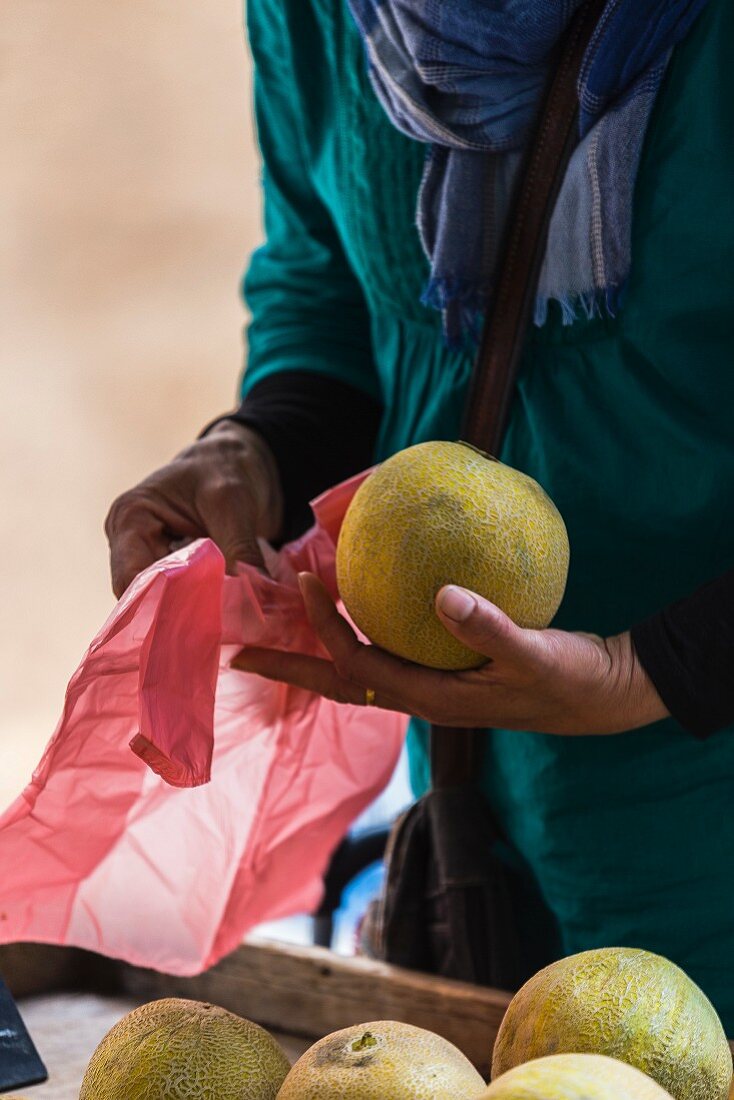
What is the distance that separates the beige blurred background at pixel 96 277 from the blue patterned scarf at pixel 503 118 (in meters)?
2.34

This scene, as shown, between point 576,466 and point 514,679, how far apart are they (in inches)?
8.8

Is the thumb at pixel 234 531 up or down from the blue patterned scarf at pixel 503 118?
down

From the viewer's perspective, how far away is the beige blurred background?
10.4ft

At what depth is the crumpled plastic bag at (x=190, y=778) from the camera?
816 millimetres

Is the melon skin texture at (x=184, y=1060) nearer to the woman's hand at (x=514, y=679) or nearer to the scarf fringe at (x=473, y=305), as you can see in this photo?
the woman's hand at (x=514, y=679)

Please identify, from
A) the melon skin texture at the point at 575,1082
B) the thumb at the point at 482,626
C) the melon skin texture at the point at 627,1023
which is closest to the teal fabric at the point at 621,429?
the thumb at the point at 482,626

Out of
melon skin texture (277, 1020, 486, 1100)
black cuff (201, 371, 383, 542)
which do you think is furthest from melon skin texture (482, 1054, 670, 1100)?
black cuff (201, 371, 383, 542)

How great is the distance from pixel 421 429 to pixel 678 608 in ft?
1.02

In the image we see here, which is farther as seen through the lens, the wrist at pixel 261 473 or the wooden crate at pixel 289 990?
the wrist at pixel 261 473

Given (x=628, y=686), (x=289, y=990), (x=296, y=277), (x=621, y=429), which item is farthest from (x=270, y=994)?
(x=296, y=277)

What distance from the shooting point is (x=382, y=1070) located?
571mm

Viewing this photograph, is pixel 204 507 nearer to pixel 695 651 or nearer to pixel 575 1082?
pixel 695 651

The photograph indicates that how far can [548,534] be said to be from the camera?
83 centimetres

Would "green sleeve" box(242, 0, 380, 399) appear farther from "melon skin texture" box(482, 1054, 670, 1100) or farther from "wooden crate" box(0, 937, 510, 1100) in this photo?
"melon skin texture" box(482, 1054, 670, 1100)
